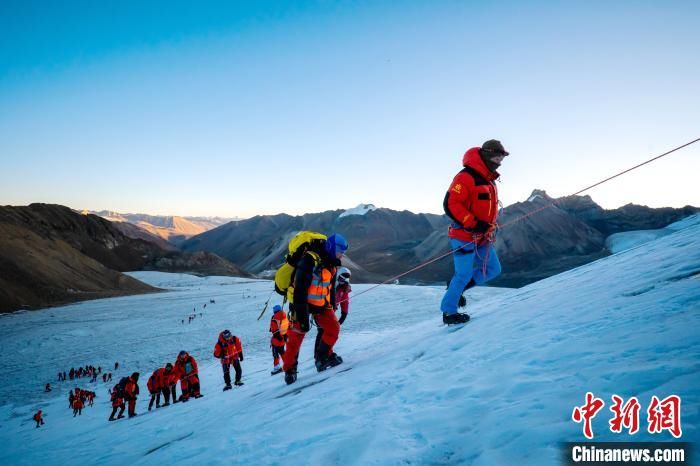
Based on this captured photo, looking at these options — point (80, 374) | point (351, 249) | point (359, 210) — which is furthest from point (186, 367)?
point (359, 210)

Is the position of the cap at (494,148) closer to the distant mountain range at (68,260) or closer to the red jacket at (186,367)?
the red jacket at (186,367)

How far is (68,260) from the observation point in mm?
56844

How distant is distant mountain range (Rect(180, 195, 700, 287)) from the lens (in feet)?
216

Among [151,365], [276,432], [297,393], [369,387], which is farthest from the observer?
[151,365]

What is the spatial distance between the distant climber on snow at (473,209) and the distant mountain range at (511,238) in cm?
4294

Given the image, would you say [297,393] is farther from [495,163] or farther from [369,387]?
[495,163]

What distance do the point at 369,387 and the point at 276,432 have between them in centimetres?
81

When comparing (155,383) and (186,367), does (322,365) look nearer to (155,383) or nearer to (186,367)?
(186,367)

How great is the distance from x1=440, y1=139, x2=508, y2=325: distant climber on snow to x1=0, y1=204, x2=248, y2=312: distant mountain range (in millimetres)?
51951

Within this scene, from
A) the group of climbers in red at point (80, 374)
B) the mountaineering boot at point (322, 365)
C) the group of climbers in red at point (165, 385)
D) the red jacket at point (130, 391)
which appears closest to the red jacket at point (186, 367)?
the group of climbers in red at point (165, 385)

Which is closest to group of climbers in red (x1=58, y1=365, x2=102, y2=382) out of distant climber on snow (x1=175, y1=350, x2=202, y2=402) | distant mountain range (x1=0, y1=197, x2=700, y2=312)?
distant climber on snow (x1=175, y1=350, x2=202, y2=402)

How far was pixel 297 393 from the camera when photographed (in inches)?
153

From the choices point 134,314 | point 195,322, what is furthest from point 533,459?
point 134,314

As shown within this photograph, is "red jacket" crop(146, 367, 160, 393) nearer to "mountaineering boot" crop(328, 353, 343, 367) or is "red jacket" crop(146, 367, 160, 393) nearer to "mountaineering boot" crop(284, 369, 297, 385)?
"mountaineering boot" crop(284, 369, 297, 385)
